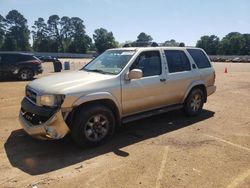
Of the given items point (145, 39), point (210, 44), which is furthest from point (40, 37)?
point (145, 39)

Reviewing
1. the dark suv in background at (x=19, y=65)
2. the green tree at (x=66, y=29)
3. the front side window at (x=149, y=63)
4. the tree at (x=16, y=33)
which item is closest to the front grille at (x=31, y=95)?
the front side window at (x=149, y=63)

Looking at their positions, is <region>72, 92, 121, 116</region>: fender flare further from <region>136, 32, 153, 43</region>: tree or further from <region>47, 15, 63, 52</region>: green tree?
<region>47, 15, 63, 52</region>: green tree

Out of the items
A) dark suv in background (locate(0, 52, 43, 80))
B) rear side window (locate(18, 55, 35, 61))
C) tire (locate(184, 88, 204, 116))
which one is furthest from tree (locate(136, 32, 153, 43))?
rear side window (locate(18, 55, 35, 61))

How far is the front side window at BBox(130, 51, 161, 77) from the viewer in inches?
235

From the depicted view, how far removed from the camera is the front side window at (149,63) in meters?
5.98

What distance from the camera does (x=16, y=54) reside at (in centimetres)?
1586

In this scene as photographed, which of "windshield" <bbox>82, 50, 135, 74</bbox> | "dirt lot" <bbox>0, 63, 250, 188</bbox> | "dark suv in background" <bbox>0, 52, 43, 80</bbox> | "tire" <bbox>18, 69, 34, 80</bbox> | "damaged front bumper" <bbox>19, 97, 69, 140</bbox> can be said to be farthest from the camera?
"tire" <bbox>18, 69, 34, 80</bbox>

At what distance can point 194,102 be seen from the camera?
743cm

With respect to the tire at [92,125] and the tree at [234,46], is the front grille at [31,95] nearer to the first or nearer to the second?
the tire at [92,125]

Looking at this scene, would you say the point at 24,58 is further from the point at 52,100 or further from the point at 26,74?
the point at 52,100

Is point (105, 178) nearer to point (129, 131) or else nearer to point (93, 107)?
A: point (93, 107)

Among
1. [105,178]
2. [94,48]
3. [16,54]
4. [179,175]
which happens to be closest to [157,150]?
[179,175]

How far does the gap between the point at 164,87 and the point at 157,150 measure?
68.2 inches

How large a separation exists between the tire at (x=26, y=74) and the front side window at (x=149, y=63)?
36.6 ft
